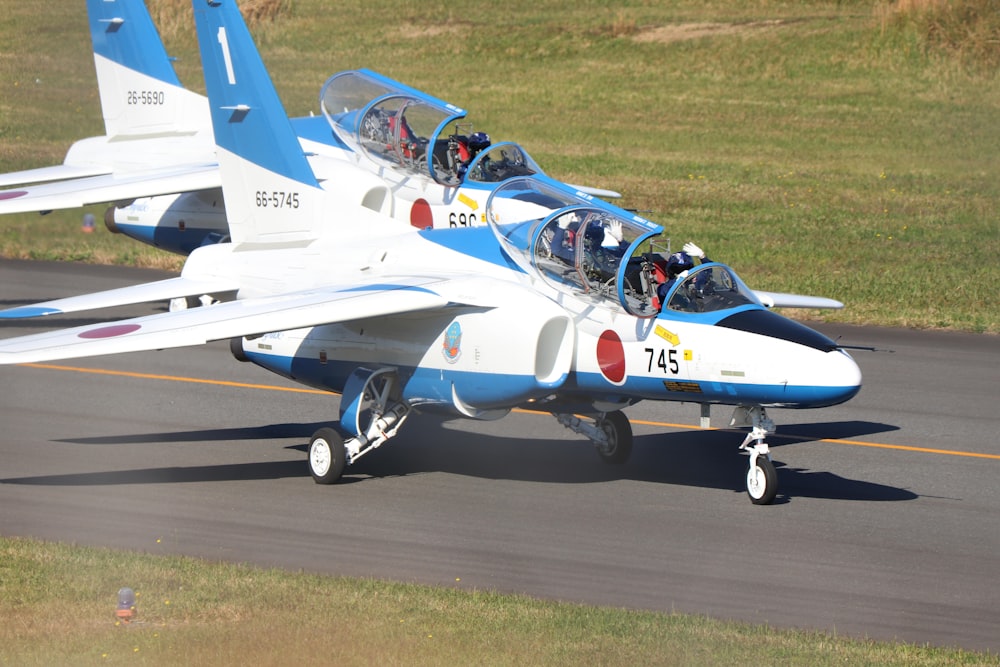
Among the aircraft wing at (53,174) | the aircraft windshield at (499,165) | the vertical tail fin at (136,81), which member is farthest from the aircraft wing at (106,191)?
the aircraft windshield at (499,165)

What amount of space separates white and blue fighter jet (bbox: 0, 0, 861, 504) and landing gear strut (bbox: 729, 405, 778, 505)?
0.02 m

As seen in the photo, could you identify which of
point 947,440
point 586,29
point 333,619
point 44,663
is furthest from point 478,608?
point 586,29

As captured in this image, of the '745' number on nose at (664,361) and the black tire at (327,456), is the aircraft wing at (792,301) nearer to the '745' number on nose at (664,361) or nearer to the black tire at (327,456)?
the '745' number on nose at (664,361)

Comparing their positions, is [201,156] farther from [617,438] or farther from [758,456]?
[758,456]

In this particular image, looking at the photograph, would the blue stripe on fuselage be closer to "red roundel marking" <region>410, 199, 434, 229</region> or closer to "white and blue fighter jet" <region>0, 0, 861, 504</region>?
"white and blue fighter jet" <region>0, 0, 861, 504</region>

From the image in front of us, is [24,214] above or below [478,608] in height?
above

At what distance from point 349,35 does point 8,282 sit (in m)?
30.4

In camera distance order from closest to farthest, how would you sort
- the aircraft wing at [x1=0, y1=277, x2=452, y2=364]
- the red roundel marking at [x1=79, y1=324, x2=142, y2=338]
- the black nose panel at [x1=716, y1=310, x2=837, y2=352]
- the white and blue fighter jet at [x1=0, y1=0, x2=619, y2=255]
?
the black nose panel at [x1=716, y1=310, x2=837, y2=352]
the aircraft wing at [x1=0, y1=277, x2=452, y2=364]
the red roundel marking at [x1=79, y1=324, x2=142, y2=338]
the white and blue fighter jet at [x1=0, y1=0, x2=619, y2=255]

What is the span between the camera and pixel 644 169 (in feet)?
124

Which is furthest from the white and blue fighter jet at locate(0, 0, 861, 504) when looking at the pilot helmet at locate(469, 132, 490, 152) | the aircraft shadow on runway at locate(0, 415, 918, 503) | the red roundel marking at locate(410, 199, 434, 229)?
the pilot helmet at locate(469, 132, 490, 152)

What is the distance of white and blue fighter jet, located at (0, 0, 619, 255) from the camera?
20.8 metres

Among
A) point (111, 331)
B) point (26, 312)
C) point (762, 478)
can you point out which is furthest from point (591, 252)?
point (26, 312)

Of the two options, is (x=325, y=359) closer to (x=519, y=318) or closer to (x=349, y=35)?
(x=519, y=318)

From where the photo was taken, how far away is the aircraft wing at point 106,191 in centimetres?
2162
